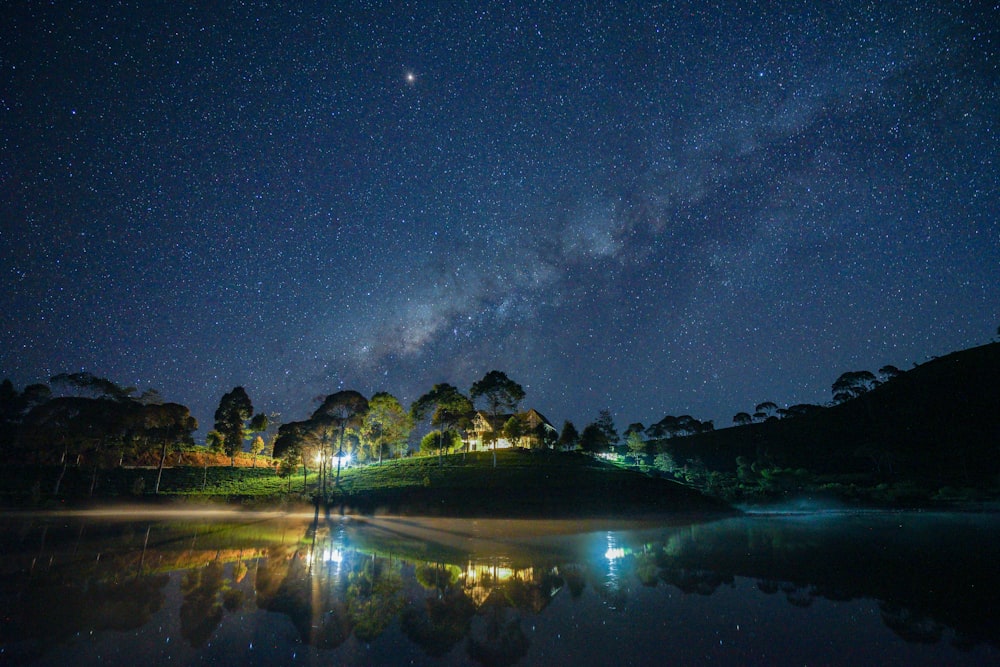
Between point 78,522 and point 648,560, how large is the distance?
3778cm

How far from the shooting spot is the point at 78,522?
30.2m

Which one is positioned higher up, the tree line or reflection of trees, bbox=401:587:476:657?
the tree line

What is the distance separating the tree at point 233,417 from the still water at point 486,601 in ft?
147

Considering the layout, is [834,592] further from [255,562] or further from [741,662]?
[255,562]

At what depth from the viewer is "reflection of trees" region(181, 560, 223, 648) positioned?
9859 millimetres

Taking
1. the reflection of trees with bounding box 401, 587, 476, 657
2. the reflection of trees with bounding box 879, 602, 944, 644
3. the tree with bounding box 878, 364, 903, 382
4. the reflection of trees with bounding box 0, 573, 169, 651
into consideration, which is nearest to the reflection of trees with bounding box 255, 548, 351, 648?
the reflection of trees with bounding box 401, 587, 476, 657

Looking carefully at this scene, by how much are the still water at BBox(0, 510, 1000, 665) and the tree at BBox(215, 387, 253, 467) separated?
44798mm

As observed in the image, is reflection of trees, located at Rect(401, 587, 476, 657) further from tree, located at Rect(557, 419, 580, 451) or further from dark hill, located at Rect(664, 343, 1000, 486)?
dark hill, located at Rect(664, 343, 1000, 486)

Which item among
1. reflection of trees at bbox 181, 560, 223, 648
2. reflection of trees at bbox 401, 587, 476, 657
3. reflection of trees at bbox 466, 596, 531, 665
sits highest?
reflection of trees at bbox 181, 560, 223, 648

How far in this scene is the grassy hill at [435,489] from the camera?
3878 cm

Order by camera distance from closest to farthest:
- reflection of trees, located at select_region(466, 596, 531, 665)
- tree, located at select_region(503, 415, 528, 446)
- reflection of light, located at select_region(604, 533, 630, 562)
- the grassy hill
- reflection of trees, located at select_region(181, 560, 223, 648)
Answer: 1. reflection of trees, located at select_region(466, 596, 531, 665)
2. reflection of trees, located at select_region(181, 560, 223, 648)
3. reflection of light, located at select_region(604, 533, 630, 562)
4. the grassy hill
5. tree, located at select_region(503, 415, 528, 446)

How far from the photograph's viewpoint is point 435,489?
4203cm

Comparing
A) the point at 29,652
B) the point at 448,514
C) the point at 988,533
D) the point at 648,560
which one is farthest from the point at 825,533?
the point at 29,652

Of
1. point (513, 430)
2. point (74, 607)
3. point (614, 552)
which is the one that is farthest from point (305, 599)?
point (513, 430)
